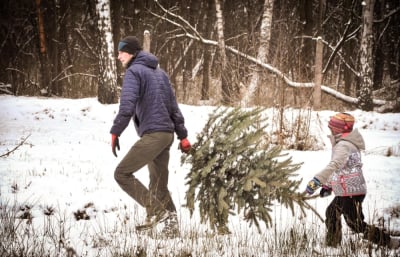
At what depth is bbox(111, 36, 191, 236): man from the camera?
3881 millimetres

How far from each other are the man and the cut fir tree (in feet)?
1.66

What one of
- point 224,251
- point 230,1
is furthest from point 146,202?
point 230,1

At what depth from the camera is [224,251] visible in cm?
369

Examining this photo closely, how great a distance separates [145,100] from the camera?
3.98 meters

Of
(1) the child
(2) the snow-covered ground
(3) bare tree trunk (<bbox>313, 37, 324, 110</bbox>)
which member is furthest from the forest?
(1) the child

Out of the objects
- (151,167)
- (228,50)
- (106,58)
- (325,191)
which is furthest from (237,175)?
(228,50)

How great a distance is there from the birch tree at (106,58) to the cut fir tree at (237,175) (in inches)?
373

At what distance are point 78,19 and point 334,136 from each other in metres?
24.9

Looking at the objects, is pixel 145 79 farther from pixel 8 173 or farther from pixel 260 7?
pixel 260 7

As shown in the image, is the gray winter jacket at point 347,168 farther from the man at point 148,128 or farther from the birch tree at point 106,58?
the birch tree at point 106,58

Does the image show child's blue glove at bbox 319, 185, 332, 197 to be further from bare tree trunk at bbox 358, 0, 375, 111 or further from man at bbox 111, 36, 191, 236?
bare tree trunk at bbox 358, 0, 375, 111

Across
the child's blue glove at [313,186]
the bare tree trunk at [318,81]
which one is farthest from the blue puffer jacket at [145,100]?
the bare tree trunk at [318,81]

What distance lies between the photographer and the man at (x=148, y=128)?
12.7 feet

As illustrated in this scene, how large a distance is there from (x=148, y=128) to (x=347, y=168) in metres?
2.02
